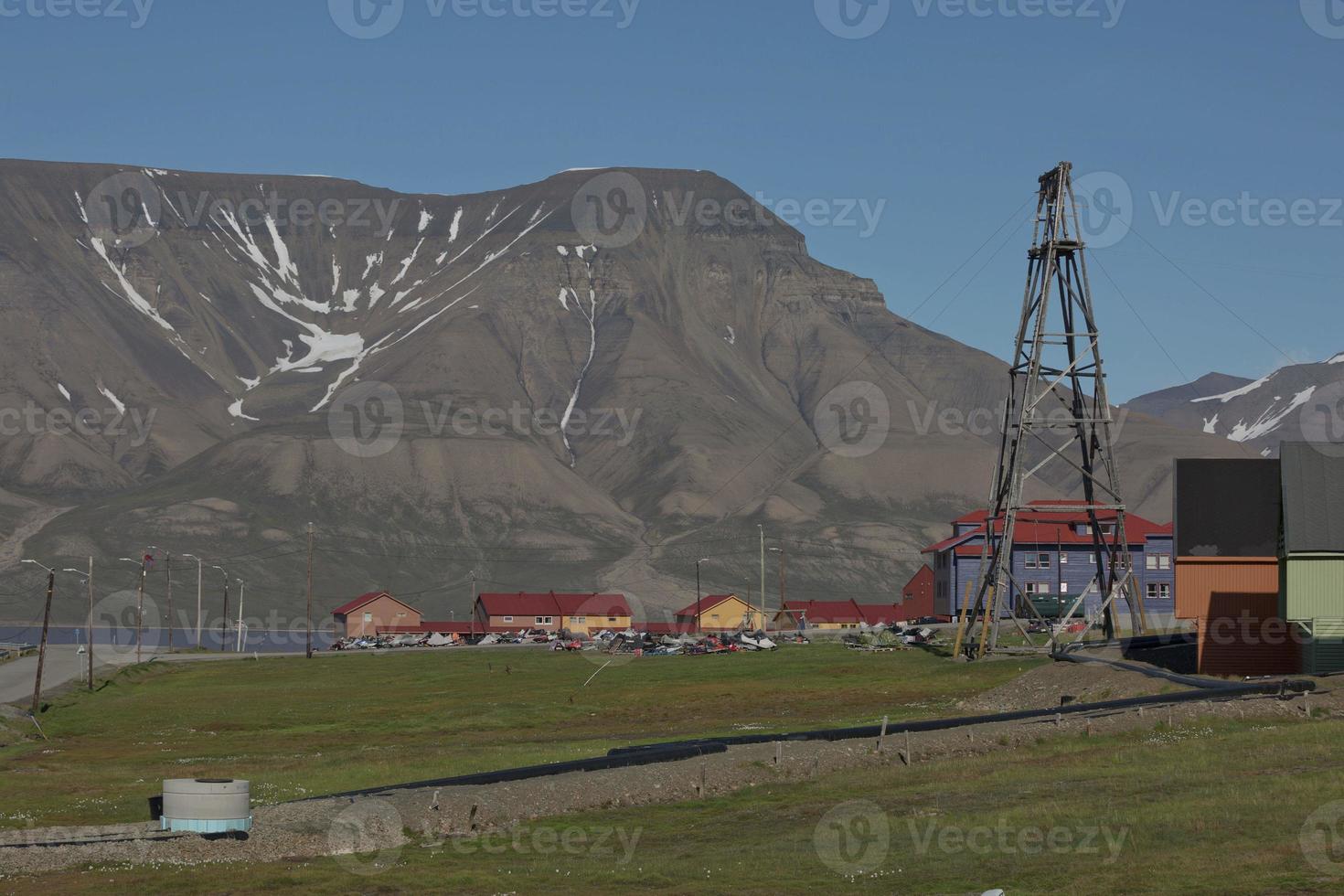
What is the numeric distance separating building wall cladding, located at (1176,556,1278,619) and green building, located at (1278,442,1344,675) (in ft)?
16.8

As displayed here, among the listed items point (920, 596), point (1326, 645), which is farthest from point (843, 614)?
point (1326, 645)

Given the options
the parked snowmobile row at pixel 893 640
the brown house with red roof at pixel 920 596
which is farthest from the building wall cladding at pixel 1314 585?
the brown house with red roof at pixel 920 596

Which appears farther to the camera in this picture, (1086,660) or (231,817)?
(1086,660)

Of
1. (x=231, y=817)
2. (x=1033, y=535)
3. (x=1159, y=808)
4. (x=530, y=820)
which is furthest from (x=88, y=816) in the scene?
(x=1033, y=535)

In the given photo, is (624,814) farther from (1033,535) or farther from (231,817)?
(1033,535)

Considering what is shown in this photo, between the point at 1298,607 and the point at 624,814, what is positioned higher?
the point at 1298,607

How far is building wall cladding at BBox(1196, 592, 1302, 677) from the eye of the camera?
61.8m

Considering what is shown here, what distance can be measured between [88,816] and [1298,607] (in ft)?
136

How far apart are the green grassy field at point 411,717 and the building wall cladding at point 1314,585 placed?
535 inches

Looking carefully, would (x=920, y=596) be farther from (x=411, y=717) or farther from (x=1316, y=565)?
(x=1316, y=565)

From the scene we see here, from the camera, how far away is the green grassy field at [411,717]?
50.6 m

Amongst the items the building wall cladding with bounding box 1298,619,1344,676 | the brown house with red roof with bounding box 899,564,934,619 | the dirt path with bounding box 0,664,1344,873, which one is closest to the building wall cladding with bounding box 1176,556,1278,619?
the building wall cladding with bounding box 1298,619,1344,676

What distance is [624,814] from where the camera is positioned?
129ft

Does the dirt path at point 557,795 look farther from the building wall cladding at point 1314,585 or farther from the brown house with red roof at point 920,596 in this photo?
the brown house with red roof at point 920,596
